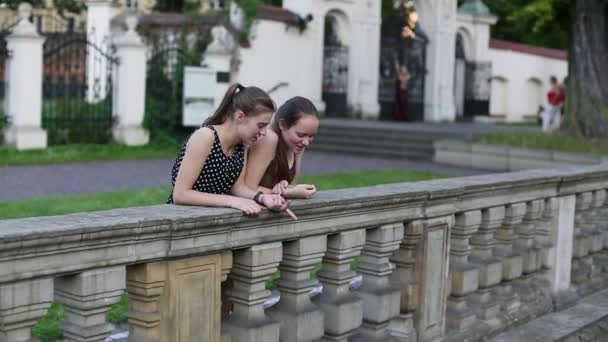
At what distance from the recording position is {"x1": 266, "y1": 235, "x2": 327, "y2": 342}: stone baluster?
13.1ft

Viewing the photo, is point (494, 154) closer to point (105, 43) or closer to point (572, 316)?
point (105, 43)

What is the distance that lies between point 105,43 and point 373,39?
1000 centimetres

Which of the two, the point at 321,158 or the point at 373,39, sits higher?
the point at 373,39

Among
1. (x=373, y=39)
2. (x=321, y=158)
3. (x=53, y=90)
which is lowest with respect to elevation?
(x=321, y=158)

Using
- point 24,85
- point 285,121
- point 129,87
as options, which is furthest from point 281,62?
point 285,121

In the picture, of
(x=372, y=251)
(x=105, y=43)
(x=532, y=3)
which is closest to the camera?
(x=372, y=251)

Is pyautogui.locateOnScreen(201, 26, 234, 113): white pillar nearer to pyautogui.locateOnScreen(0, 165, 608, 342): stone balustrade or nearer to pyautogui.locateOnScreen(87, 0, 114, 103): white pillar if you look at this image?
pyautogui.locateOnScreen(87, 0, 114, 103): white pillar

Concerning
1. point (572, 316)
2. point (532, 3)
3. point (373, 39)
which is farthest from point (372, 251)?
point (373, 39)

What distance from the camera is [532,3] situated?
23438mm

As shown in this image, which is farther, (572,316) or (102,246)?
(572,316)

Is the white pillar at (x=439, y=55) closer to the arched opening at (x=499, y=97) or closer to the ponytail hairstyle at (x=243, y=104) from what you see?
the arched opening at (x=499, y=97)

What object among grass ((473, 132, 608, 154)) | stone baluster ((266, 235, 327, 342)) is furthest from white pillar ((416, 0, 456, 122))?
stone baluster ((266, 235, 327, 342))

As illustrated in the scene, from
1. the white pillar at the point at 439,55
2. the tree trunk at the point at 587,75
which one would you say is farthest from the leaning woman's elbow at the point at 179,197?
the white pillar at the point at 439,55

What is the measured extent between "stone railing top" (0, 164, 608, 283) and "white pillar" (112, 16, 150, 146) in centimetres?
1417
